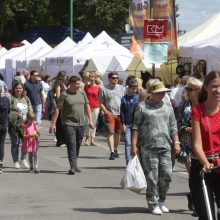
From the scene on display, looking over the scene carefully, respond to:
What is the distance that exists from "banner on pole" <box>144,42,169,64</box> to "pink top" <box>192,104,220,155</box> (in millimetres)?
15709

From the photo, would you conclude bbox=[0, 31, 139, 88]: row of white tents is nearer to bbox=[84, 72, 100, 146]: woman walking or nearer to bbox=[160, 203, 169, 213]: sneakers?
bbox=[84, 72, 100, 146]: woman walking

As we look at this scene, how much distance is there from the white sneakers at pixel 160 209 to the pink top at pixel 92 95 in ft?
34.4

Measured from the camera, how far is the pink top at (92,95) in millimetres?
20203

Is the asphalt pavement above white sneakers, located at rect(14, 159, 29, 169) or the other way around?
above

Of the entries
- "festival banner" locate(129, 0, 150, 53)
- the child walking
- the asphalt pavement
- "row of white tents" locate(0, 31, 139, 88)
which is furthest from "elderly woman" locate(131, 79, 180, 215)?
"row of white tents" locate(0, 31, 139, 88)

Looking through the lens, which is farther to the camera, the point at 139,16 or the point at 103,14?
the point at 103,14

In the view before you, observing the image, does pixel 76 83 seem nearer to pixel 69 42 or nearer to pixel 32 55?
pixel 69 42

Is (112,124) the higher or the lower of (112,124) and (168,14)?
the lower

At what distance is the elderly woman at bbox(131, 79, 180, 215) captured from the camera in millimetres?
9609

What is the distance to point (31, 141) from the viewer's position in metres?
14.6

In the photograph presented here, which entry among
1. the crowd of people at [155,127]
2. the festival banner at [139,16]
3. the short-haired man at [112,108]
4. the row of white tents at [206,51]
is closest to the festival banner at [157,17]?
the festival banner at [139,16]

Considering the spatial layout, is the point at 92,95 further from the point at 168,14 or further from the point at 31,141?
the point at 31,141

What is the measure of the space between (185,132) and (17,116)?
18.6 ft

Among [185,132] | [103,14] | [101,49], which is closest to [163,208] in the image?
[185,132]
